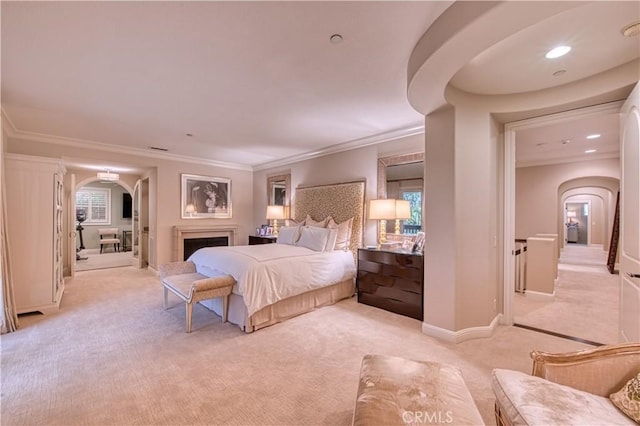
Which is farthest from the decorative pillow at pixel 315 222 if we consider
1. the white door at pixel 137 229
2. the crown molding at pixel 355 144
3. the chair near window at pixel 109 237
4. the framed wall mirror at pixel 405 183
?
the chair near window at pixel 109 237

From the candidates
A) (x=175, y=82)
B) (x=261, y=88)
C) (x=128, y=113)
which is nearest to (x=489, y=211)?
(x=261, y=88)

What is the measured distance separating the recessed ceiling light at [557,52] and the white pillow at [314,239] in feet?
10.4

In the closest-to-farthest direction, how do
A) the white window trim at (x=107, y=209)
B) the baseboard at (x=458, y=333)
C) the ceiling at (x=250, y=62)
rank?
the ceiling at (x=250, y=62)
the baseboard at (x=458, y=333)
the white window trim at (x=107, y=209)

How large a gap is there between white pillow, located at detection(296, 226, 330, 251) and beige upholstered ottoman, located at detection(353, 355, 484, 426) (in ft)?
8.70

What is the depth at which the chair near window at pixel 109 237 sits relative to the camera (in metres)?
9.20

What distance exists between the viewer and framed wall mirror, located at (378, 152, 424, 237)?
418 cm

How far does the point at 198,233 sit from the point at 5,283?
3.30 meters

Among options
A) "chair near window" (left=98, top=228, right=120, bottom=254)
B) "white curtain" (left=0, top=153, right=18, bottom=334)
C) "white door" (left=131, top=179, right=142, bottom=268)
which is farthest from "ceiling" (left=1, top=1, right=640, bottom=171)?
"chair near window" (left=98, top=228, right=120, bottom=254)

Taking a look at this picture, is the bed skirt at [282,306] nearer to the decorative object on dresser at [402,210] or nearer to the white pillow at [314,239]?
the white pillow at [314,239]

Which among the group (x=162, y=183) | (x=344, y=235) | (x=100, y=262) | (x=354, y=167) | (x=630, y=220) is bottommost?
(x=100, y=262)

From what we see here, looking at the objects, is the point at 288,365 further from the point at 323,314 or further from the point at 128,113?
the point at 128,113

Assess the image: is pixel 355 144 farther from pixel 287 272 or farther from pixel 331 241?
pixel 287 272

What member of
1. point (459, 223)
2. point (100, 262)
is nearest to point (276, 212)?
point (459, 223)

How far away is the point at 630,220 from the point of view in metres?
2.17
